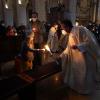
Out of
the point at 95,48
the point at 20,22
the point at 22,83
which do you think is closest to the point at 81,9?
the point at 20,22

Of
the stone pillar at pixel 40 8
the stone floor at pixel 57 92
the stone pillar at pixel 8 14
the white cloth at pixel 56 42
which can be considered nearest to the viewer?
the stone floor at pixel 57 92

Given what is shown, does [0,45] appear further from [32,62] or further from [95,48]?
[95,48]

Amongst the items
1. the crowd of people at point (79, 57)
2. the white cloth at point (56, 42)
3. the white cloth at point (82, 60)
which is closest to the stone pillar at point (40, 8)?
the white cloth at point (56, 42)

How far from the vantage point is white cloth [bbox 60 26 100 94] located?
16.8ft

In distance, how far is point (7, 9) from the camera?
44.5 ft

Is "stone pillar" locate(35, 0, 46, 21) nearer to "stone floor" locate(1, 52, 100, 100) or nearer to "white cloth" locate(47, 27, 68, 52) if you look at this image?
"white cloth" locate(47, 27, 68, 52)

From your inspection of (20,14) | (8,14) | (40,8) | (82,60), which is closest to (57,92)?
(82,60)

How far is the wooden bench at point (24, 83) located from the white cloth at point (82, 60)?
0.68 metres

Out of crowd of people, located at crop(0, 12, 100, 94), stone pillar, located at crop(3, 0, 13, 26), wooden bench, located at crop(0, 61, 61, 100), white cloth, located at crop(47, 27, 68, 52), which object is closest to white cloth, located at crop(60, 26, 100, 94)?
crowd of people, located at crop(0, 12, 100, 94)

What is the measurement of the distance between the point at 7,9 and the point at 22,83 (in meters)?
10.4

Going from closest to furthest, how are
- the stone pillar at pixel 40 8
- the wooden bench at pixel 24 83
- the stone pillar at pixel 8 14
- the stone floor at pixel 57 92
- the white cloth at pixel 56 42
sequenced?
1. the wooden bench at pixel 24 83
2. the stone floor at pixel 57 92
3. the white cloth at pixel 56 42
4. the stone pillar at pixel 8 14
5. the stone pillar at pixel 40 8

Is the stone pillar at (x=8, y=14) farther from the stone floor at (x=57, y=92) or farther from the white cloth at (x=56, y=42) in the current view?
the stone floor at (x=57, y=92)

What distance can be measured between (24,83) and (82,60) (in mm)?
1742

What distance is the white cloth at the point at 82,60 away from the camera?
5.11m
